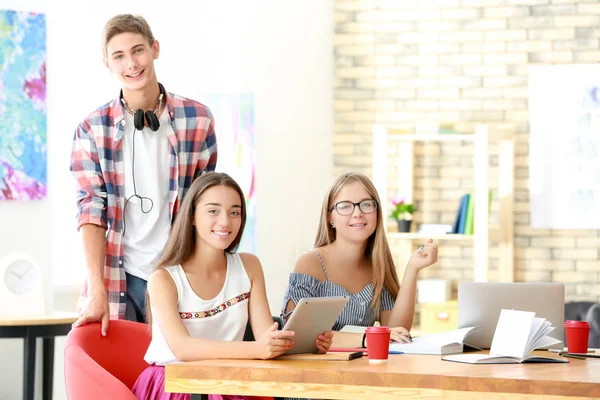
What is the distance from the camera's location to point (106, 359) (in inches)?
115

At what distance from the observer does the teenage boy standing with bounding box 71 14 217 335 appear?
3.17 meters

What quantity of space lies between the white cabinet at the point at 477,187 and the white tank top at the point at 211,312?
12.0ft

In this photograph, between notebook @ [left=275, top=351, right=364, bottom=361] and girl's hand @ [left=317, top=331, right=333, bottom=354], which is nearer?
notebook @ [left=275, top=351, right=364, bottom=361]

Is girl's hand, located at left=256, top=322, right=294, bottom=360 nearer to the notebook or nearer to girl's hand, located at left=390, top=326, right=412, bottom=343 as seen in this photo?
the notebook

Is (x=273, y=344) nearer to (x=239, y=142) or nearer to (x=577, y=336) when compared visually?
(x=577, y=336)

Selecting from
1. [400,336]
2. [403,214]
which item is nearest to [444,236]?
[403,214]

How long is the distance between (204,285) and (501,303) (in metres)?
0.88

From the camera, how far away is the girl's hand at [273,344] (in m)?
2.49

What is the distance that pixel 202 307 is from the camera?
2836mm

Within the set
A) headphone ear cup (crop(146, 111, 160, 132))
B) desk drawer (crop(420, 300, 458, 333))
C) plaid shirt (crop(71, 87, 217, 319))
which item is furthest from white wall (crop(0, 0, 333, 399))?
headphone ear cup (crop(146, 111, 160, 132))

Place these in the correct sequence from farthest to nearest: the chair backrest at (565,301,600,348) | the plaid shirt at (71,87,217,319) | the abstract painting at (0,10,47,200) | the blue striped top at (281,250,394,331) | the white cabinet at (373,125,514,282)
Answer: the white cabinet at (373,125,514,282) < the chair backrest at (565,301,600,348) < the abstract painting at (0,10,47,200) < the blue striped top at (281,250,394,331) < the plaid shirt at (71,87,217,319)

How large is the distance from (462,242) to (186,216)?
425cm

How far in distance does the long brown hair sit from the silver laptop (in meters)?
0.73

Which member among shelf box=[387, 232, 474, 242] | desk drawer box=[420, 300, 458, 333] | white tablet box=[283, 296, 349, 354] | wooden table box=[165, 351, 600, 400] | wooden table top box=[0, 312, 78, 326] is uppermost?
shelf box=[387, 232, 474, 242]
